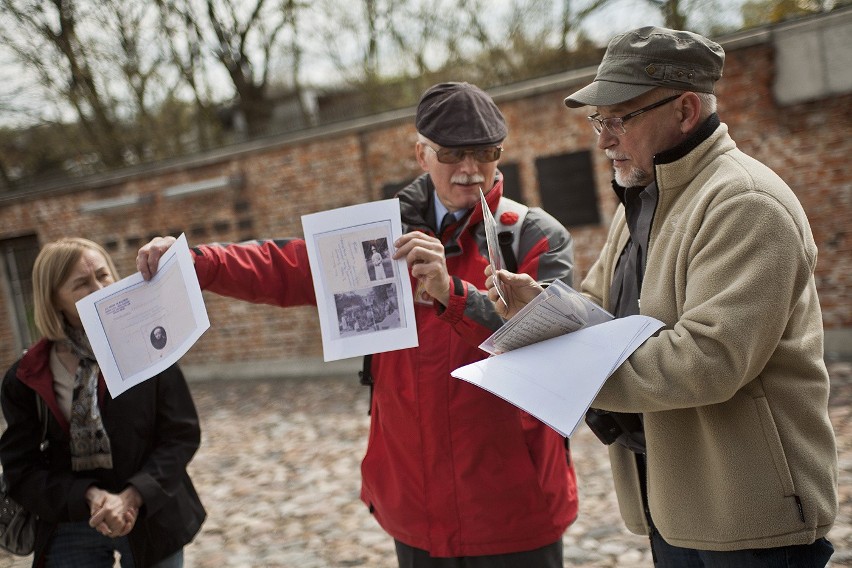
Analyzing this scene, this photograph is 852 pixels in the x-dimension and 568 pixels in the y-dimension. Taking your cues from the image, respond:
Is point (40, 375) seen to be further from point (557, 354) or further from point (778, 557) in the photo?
point (778, 557)

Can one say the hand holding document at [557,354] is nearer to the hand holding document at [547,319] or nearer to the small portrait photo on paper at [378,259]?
the hand holding document at [547,319]

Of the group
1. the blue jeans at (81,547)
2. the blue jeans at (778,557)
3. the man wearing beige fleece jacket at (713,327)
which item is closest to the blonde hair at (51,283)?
the blue jeans at (81,547)

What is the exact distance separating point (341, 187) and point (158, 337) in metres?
8.05

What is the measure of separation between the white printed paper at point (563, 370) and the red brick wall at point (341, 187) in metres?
7.01

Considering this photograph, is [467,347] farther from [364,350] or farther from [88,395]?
[88,395]

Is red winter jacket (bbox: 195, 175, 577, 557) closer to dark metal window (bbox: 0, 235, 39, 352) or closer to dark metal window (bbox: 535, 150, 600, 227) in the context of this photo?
dark metal window (bbox: 535, 150, 600, 227)

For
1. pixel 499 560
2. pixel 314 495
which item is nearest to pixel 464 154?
pixel 499 560

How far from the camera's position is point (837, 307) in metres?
7.78

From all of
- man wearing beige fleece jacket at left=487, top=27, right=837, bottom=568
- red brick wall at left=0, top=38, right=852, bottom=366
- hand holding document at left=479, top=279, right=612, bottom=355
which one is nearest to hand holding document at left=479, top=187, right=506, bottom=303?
man wearing beige fleece jacket at left=487, top=27, right=837, bottom=568

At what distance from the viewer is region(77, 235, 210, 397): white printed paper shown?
217 centimetres

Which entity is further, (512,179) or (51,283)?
(512,179)

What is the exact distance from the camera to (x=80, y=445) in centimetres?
259

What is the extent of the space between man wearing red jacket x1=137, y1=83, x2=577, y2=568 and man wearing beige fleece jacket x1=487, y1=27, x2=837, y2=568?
419mm

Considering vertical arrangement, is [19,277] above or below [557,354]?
below
